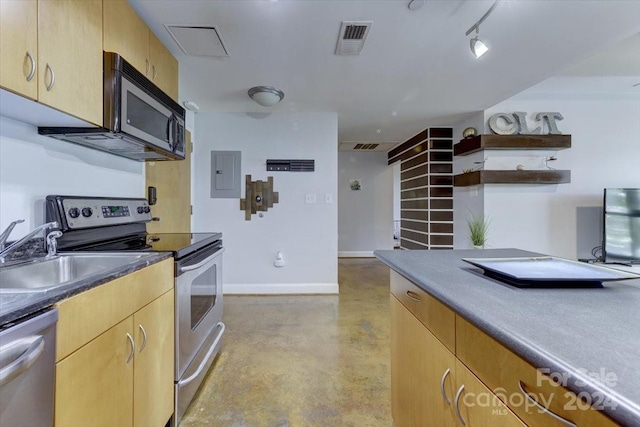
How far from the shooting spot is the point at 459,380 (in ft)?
2.58

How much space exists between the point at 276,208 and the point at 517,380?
310 centimetres

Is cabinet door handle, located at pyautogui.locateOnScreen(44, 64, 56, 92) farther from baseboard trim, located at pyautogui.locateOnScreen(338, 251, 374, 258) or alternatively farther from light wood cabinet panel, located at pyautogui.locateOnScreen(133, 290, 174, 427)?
baseboard trim, located at pyautogui.locateOnScreen(338, 251, 374, 258)

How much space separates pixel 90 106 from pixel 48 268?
0.73m

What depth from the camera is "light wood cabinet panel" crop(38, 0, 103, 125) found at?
103 centimetres

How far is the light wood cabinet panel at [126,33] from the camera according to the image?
137 cm

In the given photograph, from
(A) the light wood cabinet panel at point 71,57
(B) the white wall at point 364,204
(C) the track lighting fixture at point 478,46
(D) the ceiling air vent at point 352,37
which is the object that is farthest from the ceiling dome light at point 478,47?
(B) the white wall at point 364,204

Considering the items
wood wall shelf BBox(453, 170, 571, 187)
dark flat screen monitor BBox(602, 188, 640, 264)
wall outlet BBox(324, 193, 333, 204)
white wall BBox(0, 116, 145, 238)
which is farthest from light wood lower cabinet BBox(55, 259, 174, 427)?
dark flat screen monitor BBox(602, 188, 640, 264)

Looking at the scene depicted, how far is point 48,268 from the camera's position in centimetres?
119

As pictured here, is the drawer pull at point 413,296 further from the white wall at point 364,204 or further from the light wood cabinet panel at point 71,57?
the white wall at point 364,204

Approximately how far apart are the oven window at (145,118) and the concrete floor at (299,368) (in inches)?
62.3

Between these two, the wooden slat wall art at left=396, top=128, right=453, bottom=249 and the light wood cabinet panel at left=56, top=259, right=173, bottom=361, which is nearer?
the light wood cabinet panel at left=56, top=259, right=173, bottom=361

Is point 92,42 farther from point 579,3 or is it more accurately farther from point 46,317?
point 579,3

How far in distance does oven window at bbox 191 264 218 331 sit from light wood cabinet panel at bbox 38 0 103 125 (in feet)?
3.18

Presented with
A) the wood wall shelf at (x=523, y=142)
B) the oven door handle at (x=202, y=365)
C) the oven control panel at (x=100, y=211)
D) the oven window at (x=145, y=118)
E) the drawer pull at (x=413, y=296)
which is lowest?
the oven door handle at (x=202, y=365)
